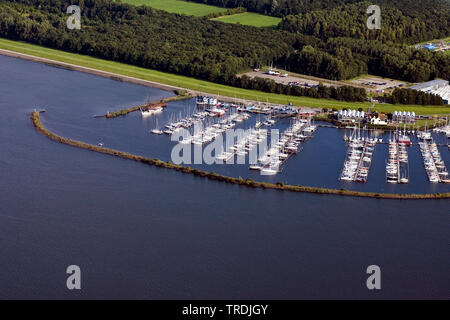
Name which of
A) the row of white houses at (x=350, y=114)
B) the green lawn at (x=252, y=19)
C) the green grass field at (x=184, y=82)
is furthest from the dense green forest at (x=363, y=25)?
the row of white houses at (x=350, y=114)

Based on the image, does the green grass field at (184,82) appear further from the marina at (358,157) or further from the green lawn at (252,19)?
the green lawn at (252,19)

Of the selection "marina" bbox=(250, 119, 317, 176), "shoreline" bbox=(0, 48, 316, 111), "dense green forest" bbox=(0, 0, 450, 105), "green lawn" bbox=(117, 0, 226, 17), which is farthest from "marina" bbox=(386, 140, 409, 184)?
"green lawn" bbox=(117, 0, 226, 17)

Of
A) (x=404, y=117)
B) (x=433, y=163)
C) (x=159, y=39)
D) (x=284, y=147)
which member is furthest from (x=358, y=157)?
(x=159, y=39)

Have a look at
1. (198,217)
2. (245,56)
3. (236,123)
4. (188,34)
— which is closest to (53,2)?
(188,34)

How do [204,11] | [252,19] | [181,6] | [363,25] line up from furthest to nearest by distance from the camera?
[181,6] → [204,11] → [252,19] → [363,25]

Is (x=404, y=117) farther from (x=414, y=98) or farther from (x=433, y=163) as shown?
(x=433, y=163)

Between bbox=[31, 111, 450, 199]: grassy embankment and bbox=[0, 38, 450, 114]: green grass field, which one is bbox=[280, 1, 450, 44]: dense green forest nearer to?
bbox=[0, 38, 450, 114]: green grass field

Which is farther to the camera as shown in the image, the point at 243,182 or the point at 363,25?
the point at 363,25
